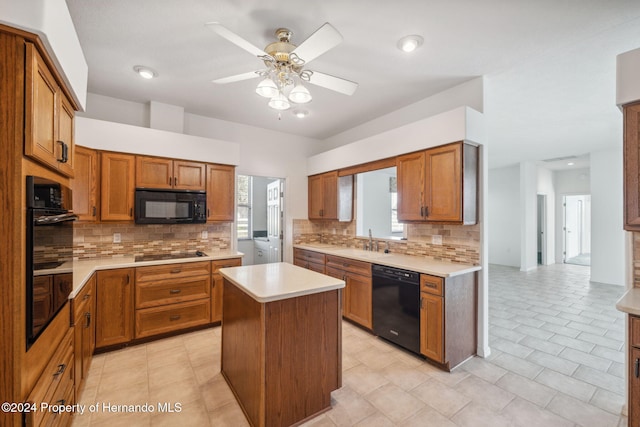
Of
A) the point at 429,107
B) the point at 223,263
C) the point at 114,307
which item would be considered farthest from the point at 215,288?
the point at 429,107

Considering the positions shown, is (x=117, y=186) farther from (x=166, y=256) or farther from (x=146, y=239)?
(x=166, y=256)

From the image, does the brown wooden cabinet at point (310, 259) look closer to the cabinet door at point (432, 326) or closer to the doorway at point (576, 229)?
the cabinet door at point (432, 326)

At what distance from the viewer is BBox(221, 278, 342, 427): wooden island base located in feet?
5.80

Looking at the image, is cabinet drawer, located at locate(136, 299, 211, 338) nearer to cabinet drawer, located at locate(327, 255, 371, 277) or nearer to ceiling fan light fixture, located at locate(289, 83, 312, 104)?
cabinet drawer, located at locate(327, 255, 371, 277)

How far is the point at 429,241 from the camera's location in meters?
3.36

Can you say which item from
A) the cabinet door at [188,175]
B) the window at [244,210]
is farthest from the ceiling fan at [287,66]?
the window at [244,210]

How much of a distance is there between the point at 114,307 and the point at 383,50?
144 inches

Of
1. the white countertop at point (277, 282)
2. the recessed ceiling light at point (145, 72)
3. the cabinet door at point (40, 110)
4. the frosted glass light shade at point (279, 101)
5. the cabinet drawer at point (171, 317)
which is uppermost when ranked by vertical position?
the recessed ceiling light at point (145, 72)

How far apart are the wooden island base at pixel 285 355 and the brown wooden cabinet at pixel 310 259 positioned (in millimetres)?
2004

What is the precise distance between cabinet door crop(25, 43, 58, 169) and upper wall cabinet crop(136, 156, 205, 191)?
1.95 m

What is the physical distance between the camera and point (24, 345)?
1.13m

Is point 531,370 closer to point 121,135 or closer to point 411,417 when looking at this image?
point 411,417

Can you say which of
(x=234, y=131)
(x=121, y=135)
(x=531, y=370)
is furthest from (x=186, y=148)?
(x=531, y=370)

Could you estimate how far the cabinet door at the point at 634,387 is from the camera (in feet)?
5.21
